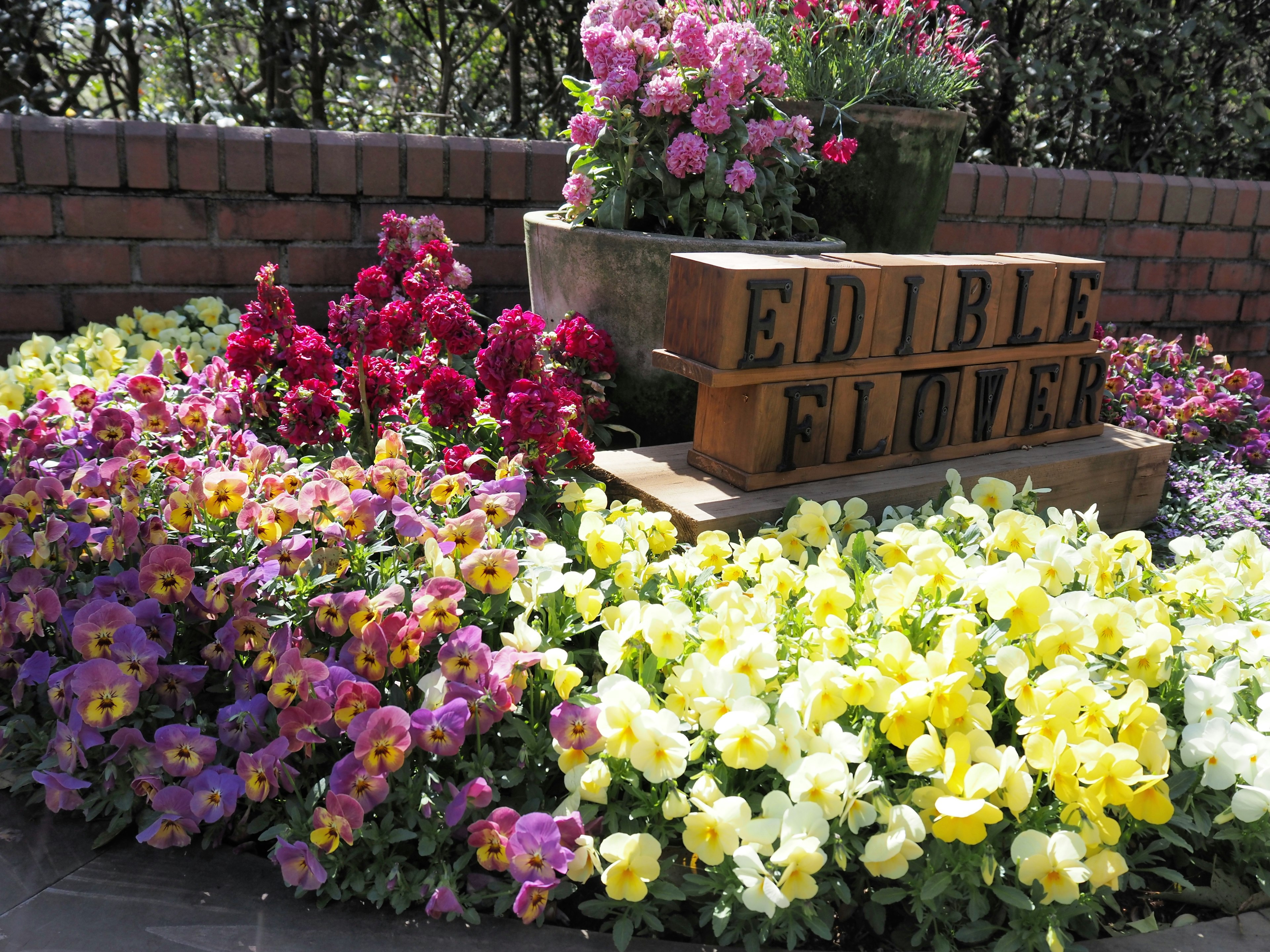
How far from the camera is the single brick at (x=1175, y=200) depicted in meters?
3.63

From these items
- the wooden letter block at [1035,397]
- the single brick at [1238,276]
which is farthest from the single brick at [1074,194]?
the wooden letter block at [1035,397]

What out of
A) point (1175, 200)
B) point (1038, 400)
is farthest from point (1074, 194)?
point (1038, 400)

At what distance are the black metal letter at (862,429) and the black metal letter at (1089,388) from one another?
2.13 feet

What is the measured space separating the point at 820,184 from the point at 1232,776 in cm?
189

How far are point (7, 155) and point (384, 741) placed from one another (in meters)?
2.08

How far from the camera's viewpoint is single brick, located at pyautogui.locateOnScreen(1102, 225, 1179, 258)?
3.60m

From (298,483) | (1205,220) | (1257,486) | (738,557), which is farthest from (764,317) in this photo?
(1205,220)

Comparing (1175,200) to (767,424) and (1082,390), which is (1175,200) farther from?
(767,424)

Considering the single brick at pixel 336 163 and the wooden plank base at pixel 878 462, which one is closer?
the wooden plank base at pixel 878 462

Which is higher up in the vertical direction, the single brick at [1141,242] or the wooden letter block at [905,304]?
the single brick at [1141,242]

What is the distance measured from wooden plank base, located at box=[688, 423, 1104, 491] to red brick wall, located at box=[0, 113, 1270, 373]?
1116 mm

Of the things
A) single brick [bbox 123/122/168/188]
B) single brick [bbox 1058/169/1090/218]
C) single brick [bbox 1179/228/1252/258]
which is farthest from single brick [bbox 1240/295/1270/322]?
single brick [bbox 123/122/168/188]

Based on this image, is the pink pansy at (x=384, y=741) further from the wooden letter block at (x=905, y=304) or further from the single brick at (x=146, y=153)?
the single brick at (x=146, y=153)

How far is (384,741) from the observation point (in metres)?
1.22
